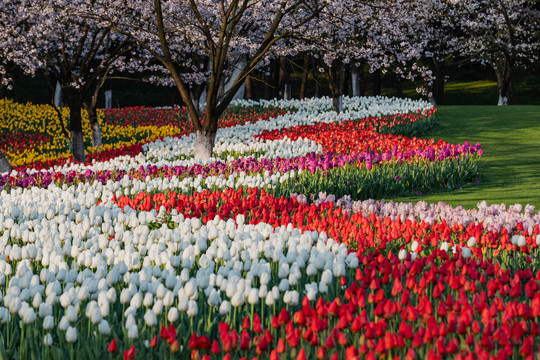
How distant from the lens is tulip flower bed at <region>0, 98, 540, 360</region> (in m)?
3.77

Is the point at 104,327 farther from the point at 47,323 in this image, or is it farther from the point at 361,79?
the point at 361,79

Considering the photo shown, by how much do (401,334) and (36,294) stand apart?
254 cm

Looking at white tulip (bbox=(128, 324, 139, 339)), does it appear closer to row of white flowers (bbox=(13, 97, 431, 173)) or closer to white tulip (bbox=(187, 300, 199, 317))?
white tulip (bbox=(187, 300, 199, 317))

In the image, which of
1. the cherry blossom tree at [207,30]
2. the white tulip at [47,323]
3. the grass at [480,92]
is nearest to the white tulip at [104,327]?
the white tulip at [47,323]

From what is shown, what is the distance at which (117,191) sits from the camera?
9.85 m

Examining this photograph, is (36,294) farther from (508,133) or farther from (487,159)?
(508,133)

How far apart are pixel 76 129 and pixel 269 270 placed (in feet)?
42.7

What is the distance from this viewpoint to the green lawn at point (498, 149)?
1106 centimetres

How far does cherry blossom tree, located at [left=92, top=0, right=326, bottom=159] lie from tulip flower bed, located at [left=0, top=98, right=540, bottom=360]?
278cm

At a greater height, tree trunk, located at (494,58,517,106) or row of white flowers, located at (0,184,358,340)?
tree trunk, located at (494,58,517,106)

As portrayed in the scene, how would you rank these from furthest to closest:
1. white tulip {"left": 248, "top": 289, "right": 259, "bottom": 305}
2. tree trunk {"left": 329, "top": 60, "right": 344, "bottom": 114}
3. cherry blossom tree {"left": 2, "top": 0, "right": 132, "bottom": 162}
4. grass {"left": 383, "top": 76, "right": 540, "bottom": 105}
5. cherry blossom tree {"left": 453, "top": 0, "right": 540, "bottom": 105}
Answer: grass {"left": 383, "top": 76, "right": 540, "bottom": 105} < cherry blossom tree {"left": 453, "top": 0, "right": 540, "bottom": 105} < tree trunk {"left": 329, "top": 60, "right": 344, "bottom": 114} < cherry blossom tree {"left": 2, "top": 0, "right": 132, "bottom": 162} < white tulip {"left": 248, "top": 289, "right": 259, "bottom": 305}

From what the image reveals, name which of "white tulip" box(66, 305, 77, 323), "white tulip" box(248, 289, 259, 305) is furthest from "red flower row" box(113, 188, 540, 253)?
"white tulip" box(66, 305, 77, 323)

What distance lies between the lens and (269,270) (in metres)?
4.91

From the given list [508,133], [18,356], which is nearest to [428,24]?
[508,133]
